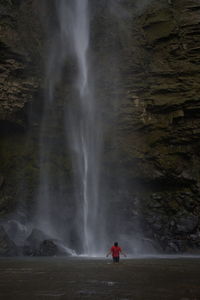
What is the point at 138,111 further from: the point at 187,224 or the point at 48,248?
the point at 48,248

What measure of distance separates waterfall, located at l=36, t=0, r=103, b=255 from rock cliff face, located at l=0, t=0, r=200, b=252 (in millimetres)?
936

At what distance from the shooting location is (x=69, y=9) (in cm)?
3722

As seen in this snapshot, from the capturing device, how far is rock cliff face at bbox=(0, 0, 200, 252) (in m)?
28.8

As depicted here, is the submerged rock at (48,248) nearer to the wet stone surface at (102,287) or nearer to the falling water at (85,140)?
the falling water at (85,140)

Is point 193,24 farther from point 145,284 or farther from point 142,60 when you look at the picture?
point 145,284

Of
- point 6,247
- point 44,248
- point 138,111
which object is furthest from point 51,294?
point 138,111

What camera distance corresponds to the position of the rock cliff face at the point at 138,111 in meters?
28.8

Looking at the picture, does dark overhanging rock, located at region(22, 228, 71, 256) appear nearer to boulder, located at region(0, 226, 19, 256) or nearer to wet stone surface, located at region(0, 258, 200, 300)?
boulder, located at region(0, 226, 19, 256)

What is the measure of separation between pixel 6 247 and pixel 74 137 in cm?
1277

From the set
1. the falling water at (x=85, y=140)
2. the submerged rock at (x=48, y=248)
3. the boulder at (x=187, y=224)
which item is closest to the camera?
the submerged rock at (x=48, y=248)

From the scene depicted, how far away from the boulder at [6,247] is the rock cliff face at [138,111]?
25.5ft

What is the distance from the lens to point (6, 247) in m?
21.0

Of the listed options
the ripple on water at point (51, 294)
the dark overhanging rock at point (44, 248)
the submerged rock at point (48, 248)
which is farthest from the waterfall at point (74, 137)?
the ripple on water at point (51, 294)

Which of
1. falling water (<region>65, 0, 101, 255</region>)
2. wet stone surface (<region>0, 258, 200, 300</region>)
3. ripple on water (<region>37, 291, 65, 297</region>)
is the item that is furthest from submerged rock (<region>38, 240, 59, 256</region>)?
ripple on water (<region>37, 291, 65, 297</region>)
